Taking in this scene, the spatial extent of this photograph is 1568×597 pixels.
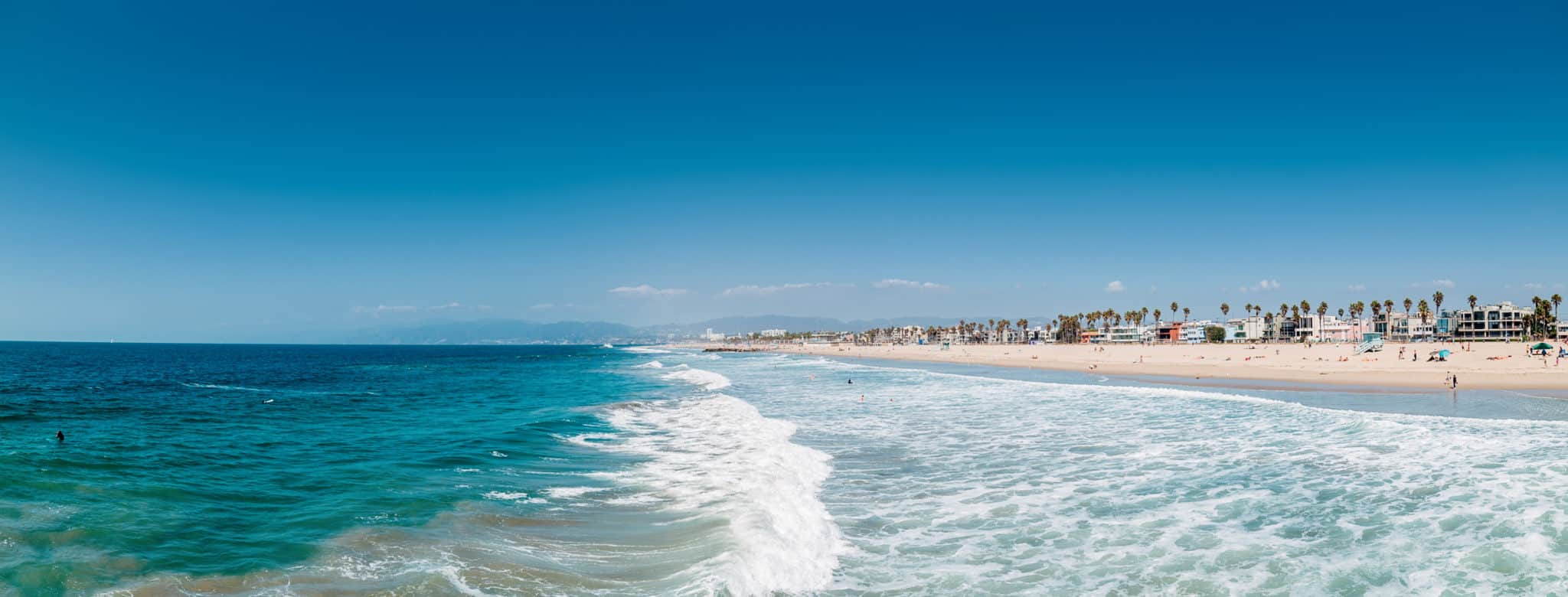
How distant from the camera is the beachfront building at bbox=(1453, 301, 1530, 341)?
115188mm

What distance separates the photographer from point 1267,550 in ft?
32.5

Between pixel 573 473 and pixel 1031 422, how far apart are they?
48.0ft

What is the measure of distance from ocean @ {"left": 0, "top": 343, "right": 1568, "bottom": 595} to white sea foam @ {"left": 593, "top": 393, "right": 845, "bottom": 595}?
8cm

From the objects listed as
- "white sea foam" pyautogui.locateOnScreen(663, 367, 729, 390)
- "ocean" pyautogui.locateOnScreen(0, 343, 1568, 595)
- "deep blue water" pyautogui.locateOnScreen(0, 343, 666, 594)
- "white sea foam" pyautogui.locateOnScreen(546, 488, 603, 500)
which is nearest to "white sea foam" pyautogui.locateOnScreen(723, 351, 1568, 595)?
"ocean" pyautogui.locateOnScreen(0, 343, 1568, 595)

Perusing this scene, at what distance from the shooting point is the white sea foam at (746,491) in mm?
9383

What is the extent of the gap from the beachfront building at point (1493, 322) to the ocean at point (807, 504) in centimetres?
12174

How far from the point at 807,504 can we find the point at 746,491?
5.83 feet

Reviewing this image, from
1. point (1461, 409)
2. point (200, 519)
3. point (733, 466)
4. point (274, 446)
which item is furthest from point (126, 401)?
point (1461, 409)

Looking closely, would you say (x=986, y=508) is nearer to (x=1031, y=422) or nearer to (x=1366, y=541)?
(x=1366, y=541)

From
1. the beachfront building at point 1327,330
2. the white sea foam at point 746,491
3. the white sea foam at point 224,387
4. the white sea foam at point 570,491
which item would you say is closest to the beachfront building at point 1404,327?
the beachfront building at point 1327,330

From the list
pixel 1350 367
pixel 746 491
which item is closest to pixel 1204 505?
pixel 746 491

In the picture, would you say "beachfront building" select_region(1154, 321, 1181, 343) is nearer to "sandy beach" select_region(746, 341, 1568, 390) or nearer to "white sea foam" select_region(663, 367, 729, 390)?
"sandy beach" select_region(746, 341, 1568, 390)

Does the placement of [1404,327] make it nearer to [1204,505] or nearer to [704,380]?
[704,380]

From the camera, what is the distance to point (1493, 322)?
11794 cm
